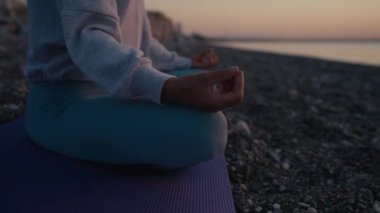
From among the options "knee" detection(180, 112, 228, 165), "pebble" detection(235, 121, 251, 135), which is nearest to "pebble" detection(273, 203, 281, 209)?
"knee" detection(180, 112, 228, 165)

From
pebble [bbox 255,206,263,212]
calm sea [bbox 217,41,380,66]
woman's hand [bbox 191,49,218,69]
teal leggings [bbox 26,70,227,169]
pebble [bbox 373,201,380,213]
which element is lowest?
calm sea [bbox 217,41,380,66]

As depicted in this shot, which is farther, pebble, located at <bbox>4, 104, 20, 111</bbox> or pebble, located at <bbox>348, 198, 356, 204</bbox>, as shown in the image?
pebble, located at <bbox>4, 104, 20, 111</bbox>

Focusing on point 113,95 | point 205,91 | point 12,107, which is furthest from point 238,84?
point 12,107

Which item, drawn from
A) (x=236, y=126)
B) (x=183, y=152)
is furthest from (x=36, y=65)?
(x=236, y=126)

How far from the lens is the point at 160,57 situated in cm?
259

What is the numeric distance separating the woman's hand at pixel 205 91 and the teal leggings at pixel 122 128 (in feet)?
0.25

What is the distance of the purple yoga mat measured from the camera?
5.12ft

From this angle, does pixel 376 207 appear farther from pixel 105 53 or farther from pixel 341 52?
pixel 341 52

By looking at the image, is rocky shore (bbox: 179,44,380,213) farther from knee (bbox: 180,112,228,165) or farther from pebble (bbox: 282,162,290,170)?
knee (bbox: 180,112,228,165)

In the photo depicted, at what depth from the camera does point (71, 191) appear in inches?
64.8

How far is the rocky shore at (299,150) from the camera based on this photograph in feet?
6.92

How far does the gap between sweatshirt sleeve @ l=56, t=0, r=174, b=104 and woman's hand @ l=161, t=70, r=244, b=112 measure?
2.1 inches

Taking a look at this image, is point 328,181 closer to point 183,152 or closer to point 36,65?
point 183,152

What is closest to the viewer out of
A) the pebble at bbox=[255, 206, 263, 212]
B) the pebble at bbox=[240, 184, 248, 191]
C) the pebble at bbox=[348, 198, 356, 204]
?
the pebble at bbox=[255, 206, 263, 212]
